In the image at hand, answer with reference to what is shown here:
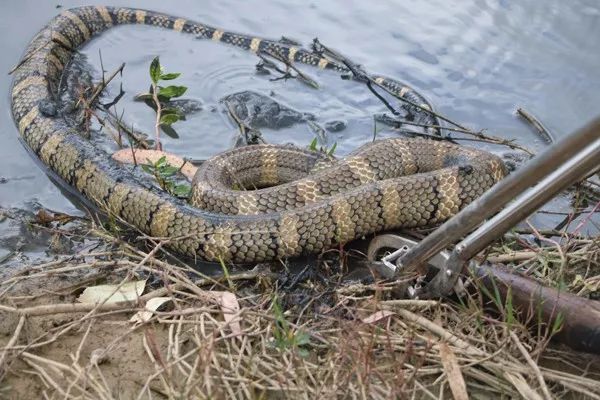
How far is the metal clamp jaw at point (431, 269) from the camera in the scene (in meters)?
3.65

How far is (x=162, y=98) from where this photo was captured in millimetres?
6734

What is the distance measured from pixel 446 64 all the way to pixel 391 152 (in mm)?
2425

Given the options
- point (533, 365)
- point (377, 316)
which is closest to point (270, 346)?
point (377, 316)

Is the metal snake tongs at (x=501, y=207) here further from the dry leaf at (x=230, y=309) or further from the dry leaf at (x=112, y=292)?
the dry leaf at (x=112, y=292)

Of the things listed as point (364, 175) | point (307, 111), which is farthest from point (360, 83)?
point (364, 175)

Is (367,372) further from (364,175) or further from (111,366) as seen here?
(364,175)

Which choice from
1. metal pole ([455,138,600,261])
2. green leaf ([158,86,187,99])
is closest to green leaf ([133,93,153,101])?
green leaf ([158,86,187,99])

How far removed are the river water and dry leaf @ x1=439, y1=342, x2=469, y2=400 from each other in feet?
10.3

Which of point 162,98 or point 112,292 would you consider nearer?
point 112,292

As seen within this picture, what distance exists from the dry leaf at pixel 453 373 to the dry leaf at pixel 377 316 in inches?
14.7

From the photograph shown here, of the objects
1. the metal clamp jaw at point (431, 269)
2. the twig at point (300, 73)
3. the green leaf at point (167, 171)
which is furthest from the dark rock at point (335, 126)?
the metal clamp jaw at point (431, 269)

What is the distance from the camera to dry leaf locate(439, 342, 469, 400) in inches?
Answer: 136

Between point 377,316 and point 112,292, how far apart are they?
1456mm

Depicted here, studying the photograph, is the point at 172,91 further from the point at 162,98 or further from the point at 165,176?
the point at 165,176
